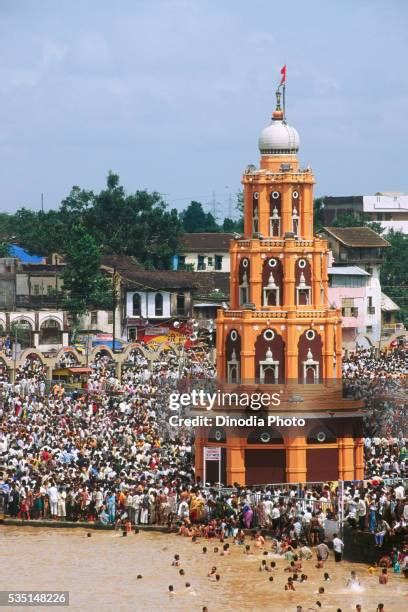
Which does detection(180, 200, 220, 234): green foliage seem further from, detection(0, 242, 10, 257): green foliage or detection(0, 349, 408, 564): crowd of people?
detection(0, 349, 408, 564): crowd of people

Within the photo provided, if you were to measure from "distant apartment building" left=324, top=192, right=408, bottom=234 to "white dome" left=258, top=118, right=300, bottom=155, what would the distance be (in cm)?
8399

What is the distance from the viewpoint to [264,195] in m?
64.8

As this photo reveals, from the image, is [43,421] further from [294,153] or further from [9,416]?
[294,153]

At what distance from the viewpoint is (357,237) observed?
124 m

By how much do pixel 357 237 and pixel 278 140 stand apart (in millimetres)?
59282

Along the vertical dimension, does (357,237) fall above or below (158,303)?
above

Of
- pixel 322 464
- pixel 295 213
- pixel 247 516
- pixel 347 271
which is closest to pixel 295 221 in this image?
pixel 295 213

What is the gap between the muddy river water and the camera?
50219 mm

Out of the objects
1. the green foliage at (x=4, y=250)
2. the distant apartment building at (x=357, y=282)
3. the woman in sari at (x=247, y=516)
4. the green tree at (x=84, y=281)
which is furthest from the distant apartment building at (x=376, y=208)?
the woman in sari at (x=247, y=516)

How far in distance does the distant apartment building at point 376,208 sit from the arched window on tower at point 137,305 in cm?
3806

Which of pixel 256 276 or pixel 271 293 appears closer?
pixel 256 276

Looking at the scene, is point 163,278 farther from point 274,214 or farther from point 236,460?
point 236,460

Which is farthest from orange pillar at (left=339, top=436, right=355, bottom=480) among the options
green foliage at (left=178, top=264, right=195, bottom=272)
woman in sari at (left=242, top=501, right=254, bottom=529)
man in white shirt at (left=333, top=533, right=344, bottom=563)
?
green foliage at (left=178, top=264, right=195, bottom=272)

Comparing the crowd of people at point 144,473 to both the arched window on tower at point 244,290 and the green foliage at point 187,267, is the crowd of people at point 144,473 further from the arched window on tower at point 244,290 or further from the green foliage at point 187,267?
the green foliage at point 187,267
